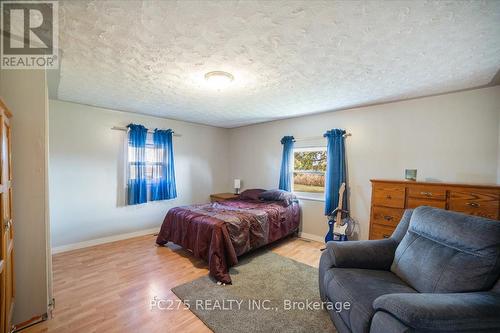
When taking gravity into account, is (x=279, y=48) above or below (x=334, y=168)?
above

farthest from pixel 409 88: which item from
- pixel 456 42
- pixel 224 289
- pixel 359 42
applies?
pixel 224 289

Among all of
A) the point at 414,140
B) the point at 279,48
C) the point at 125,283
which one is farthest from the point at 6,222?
the point at 414,140

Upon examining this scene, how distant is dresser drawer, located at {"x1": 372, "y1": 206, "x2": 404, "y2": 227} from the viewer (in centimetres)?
258

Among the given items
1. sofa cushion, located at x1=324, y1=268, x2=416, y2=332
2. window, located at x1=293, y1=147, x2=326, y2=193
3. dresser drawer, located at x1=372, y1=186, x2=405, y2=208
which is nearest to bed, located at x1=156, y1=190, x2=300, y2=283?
window, located at x1=293, y1=147, x2=326, y2=193

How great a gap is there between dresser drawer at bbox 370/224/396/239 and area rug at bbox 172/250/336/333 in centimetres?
91

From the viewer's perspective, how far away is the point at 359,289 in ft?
4.80

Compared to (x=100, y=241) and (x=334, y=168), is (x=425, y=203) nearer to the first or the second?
(x=334, y=168)

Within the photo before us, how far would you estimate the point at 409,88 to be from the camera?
2.55m

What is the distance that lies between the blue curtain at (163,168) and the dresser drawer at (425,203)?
3.97 meters

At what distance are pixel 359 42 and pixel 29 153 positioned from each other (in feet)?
9.29

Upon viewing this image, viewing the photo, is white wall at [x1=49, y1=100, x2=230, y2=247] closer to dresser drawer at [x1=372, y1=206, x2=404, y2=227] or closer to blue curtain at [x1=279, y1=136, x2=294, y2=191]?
blue curtain at [x1=279, y1=136, x2=294, y2=191]

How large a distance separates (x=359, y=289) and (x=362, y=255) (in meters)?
0.44

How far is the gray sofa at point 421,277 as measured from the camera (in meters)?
1.04

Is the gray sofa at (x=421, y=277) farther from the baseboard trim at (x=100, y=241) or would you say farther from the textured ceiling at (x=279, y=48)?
the baseboard trim at (x=100, y=241)
